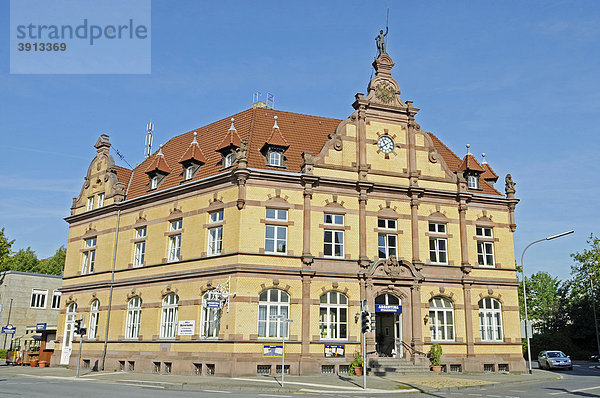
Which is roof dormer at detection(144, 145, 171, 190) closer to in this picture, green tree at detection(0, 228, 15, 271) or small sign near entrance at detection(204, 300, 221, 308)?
small sign near entrance at detection(204, 300, 221, 308)

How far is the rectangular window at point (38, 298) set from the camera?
5678 centimetres

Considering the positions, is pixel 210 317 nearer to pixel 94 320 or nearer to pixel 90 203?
pixel 94 320

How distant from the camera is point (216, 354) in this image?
2747 centimetres

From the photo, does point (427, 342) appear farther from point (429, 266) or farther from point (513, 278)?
point (513, 278)

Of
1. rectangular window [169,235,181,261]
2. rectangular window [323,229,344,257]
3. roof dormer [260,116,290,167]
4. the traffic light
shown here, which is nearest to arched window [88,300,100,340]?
rectangular window [169,235,181,261]

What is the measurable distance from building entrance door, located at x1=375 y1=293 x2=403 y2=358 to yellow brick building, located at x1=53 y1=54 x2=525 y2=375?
0.30 feet

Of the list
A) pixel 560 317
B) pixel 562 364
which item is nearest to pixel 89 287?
pixel 562 364

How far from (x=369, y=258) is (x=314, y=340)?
222 inches

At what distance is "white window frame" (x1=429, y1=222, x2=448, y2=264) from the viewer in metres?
32.5

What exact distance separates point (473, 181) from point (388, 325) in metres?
11.2

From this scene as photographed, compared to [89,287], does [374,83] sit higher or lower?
higher

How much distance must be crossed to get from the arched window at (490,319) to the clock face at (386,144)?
1093cm

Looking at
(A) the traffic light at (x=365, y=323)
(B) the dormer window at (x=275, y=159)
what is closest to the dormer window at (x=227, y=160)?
(B) the dormer window at (x=275, y=159)

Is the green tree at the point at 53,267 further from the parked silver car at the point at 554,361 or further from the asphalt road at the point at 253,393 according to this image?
the parked silver car at the point at 554,361
